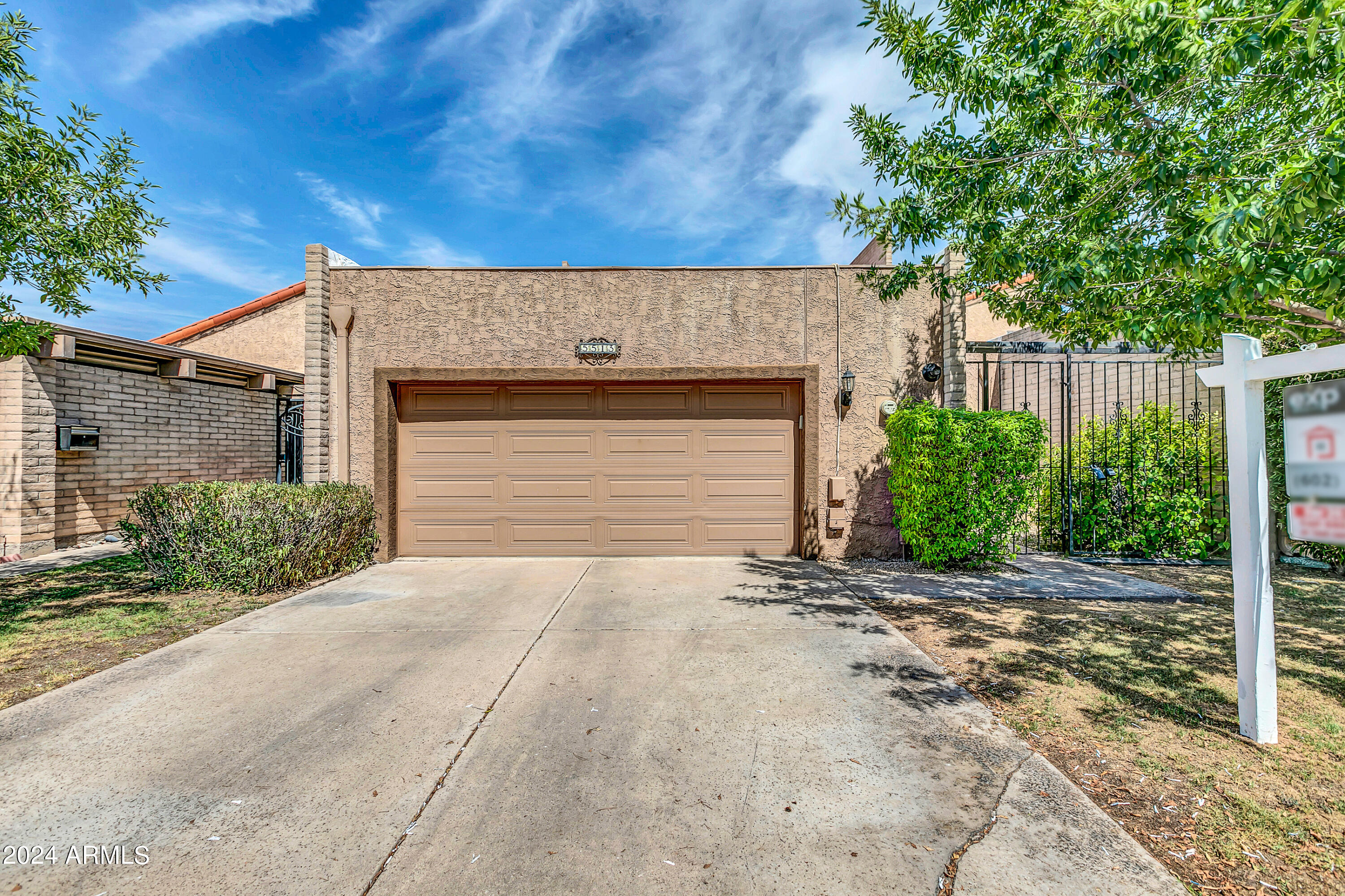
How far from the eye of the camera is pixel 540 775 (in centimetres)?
249

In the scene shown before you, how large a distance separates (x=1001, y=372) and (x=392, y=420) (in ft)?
28.2

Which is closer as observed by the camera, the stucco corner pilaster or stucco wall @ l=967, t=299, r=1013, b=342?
the stucco corner pilaster

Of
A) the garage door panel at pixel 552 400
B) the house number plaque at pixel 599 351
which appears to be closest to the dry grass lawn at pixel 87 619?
the garage door panel at pixel 552 400

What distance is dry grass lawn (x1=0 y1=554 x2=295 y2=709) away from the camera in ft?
12.0

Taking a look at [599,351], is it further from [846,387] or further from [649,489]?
[846,387]

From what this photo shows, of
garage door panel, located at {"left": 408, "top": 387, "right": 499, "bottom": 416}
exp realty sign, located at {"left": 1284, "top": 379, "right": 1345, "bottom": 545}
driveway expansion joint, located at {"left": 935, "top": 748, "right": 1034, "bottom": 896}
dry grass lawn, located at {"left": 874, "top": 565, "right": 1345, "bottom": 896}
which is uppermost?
garage door panel, located at {"left": 408, "top": 387, "right": 499, "bottom": 416}

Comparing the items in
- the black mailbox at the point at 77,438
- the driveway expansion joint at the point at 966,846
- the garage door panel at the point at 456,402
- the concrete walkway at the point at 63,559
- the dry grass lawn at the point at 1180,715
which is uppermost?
the garage door panel at the point at 456,402

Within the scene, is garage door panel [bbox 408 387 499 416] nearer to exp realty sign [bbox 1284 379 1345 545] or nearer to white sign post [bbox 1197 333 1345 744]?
white sign post [bbox 1197 333 1345 744]

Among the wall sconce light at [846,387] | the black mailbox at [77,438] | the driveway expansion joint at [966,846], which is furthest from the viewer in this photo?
the black mailbox at [77,438]

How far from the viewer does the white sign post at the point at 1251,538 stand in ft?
8.87

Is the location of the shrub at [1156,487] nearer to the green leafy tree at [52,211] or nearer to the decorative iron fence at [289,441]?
the green leafy tree at [52,211]

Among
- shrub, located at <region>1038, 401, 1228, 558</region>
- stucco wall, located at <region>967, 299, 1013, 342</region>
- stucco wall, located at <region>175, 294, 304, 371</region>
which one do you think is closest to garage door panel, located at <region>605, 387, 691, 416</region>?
shrub, located at <region>1038, 401, 1228, 558</region>

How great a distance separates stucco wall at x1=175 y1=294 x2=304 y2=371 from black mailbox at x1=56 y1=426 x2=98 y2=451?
483 cm

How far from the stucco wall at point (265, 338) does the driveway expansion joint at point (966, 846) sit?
1442cm
